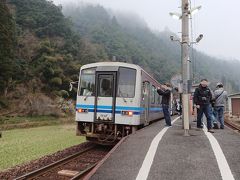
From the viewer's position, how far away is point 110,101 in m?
10.4

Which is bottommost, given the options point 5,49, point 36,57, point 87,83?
point 87,83

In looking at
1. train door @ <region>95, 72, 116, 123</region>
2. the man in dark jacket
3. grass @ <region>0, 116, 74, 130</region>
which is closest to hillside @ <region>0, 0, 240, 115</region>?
grass @ <region>0, 116, 74, 130</region>

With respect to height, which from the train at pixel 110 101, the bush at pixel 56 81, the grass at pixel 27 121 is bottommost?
the grass at pixel 27 121

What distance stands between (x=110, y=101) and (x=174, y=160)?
4.57m

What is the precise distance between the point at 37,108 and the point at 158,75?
56767mm

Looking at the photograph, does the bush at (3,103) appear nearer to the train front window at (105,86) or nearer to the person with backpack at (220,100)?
the train front window at (105,86)

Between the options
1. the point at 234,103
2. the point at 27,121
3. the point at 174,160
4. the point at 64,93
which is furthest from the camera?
the point at 234,103

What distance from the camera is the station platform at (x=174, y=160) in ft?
17.6

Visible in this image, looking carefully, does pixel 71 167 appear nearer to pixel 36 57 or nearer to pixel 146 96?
pixel 146 96

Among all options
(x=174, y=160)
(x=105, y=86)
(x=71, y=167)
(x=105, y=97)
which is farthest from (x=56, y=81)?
(x=174, y=160)

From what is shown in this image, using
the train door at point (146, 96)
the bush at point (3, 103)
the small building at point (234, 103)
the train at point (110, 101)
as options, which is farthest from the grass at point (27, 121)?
the small building at point (234, 103)

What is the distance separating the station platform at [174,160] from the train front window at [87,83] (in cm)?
306

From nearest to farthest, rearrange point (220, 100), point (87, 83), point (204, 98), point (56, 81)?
point (204, 98) → point (87, 83) → point (220, 100) → point (56, 81)

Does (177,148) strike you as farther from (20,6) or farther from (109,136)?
(20,6)
